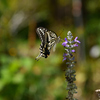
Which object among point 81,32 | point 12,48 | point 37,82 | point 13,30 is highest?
point 13,30

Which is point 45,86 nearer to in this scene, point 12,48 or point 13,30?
point 12,48

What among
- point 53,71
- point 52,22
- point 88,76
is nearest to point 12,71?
point 53,71

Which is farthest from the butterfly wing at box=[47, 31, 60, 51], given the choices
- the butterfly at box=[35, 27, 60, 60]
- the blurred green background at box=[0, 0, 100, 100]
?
the blurred green background at box=[0, 0, 100, 100]

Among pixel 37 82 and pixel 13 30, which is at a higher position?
pixel 13 30

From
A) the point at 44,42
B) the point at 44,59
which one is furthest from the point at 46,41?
the point at 44,59

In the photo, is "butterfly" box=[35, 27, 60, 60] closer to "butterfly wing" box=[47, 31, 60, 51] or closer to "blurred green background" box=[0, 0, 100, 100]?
"butterfly wing" box=[47, 31, 60, 51]

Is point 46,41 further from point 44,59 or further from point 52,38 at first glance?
point 44,59

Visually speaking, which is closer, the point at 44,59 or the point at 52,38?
the point at 52,38

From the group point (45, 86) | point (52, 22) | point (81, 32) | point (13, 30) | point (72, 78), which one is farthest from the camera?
point (52, 22)

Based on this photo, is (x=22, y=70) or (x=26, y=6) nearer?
(x=22, y=70)
